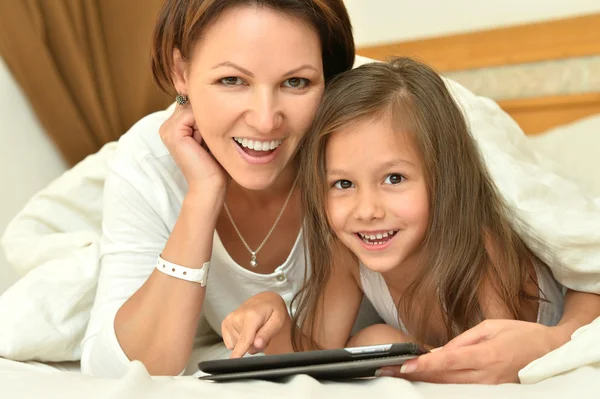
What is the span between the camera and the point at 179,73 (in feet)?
4.33

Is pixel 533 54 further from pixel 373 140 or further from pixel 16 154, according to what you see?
pixel 16 154

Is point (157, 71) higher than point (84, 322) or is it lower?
Answer: higher

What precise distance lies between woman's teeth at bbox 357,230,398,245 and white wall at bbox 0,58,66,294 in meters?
1.36

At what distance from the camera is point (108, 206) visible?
1.41 meters

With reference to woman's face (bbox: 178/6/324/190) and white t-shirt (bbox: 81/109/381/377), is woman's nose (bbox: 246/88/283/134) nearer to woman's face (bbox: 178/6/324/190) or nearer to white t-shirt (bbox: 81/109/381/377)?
woman's face (bbox: 178/6/324/190)

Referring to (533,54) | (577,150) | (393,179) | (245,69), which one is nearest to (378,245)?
(393,179)

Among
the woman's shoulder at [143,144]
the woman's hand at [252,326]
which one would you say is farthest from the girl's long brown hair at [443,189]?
the woman's shoulder at [143,144]

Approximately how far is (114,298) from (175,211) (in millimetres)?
219

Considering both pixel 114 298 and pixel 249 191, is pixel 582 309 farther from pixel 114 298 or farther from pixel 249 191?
pixel 114 298

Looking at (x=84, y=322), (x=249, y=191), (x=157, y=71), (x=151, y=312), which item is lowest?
(x=84, y=322)

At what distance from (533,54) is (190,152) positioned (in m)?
1.43

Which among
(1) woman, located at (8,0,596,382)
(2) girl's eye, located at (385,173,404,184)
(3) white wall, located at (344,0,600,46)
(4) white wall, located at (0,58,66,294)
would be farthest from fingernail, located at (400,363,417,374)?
(3) white wall, located at (344,0,600,46)

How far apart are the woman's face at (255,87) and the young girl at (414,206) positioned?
0.05 metres

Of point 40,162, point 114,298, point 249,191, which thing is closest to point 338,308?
point 249,191
